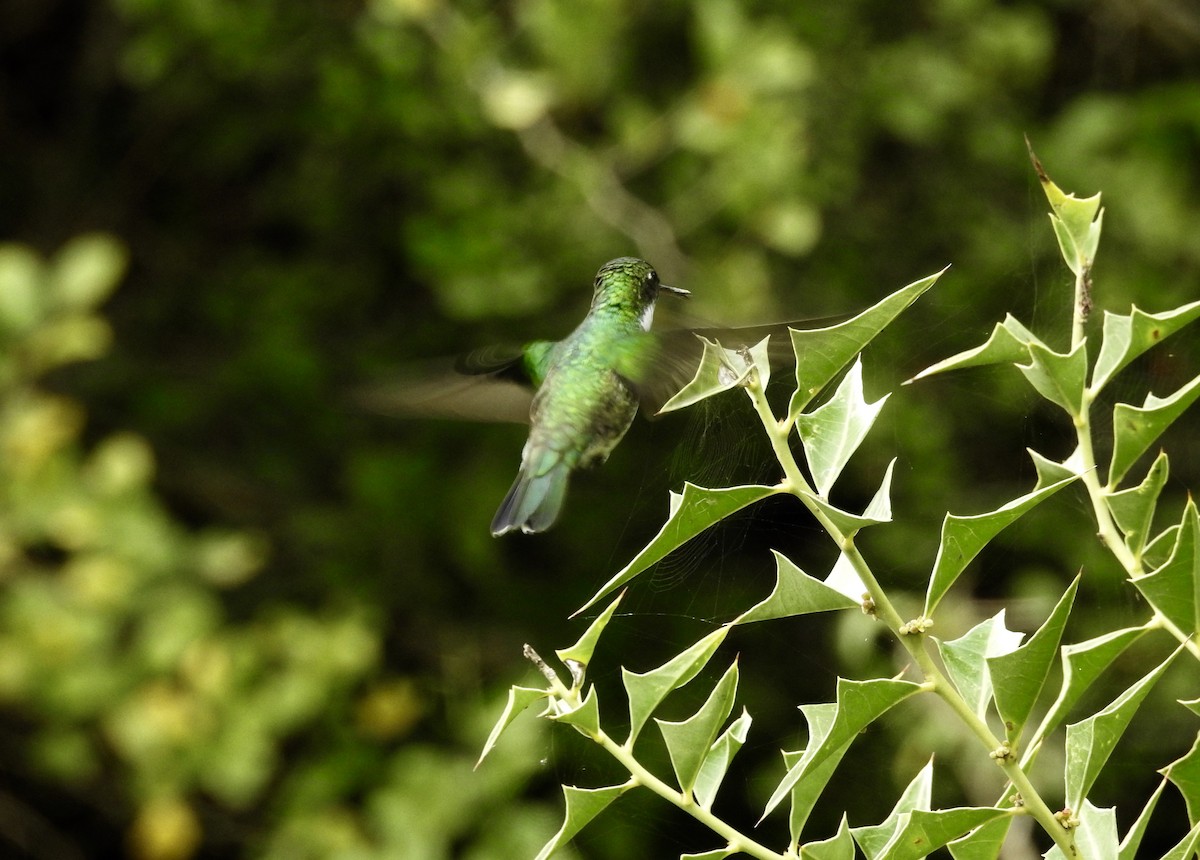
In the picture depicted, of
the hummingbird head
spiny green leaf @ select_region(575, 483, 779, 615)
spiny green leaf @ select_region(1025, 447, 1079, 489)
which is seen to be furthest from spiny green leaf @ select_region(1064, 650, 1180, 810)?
the hummingbird head

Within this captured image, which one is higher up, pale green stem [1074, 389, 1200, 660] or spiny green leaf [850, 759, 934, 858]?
pale green stem [1074, 389, 1200, 660]

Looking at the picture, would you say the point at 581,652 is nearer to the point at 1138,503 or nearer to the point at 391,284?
the point at 1138,503

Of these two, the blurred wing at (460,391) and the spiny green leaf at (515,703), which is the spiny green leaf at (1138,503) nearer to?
the spiny green leaf at (515,703)

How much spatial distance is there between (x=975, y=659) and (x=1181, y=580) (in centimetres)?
14

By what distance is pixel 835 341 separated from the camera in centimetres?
66

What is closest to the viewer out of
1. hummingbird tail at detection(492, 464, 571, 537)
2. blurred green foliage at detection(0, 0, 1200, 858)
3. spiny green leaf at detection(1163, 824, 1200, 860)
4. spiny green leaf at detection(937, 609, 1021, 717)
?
spiny green leaf at detection(1163, 824, 1200, 860)

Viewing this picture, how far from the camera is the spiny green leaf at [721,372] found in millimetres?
670

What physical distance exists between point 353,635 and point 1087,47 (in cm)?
280

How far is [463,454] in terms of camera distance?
328cm

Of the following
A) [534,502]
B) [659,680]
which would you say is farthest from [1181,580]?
[534,502]

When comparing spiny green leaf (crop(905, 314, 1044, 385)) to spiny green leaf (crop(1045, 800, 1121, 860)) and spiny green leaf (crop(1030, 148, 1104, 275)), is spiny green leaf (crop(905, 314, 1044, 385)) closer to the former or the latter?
spiny green leaf (crop(1030, 148, 1104, 275))

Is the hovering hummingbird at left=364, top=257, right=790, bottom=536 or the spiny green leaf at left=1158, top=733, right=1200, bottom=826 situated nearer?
the spiny green leaf at left=1158, top=733, right=1200, bottom=826

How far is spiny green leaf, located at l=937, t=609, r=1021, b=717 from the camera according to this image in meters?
0.70

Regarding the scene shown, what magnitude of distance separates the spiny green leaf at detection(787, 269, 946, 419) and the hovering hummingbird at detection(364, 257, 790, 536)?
517 mm
